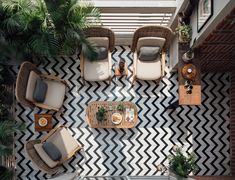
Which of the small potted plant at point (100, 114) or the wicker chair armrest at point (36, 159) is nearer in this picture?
the wicker chair armrest at point (36, 159)

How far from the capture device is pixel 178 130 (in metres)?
6.77

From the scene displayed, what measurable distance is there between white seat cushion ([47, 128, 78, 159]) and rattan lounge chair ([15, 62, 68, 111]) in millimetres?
511

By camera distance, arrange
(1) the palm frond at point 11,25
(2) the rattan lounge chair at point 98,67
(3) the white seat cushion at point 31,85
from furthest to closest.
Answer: (2) the rattan lounge chair at point 98,67, (3) the white seat cushion at point 31,85, (1) the palm frond at point 11,25

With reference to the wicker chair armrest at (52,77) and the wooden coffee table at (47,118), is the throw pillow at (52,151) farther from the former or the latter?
the wicker chair armrest at (52,77)

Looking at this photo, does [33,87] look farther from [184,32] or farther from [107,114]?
[184,32]

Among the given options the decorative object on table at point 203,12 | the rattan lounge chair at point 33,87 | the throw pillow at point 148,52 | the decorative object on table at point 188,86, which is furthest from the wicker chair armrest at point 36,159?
the decorative object on table at point 203,12

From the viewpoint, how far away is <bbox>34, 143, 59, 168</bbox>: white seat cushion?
5948 mm

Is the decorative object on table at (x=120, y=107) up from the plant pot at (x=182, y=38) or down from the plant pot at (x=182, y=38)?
down

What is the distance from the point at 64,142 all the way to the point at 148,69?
86.0 inches

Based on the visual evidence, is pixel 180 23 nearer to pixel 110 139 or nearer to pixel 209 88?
pixel 209 88

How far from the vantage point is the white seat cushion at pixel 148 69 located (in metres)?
6.40

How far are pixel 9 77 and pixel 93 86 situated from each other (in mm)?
1705

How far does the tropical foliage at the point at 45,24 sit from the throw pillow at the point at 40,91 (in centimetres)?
68

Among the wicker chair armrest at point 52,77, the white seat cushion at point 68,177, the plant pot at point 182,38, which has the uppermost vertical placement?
the plant pot at point 182,38
